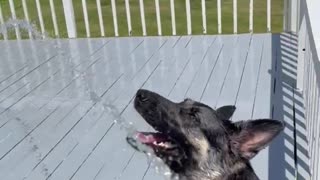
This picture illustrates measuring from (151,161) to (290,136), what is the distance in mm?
1262

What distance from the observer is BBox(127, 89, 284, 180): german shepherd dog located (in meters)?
2.98

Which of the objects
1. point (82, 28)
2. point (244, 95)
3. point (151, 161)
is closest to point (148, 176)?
point (151, 161)

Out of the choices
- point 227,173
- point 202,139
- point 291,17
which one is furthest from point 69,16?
point 227,173

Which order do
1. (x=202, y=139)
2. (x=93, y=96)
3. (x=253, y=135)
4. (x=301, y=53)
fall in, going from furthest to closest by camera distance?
(x=93, y=96) < (x=301, y=53) < (x=202, y=139) < (x=253, y=135)

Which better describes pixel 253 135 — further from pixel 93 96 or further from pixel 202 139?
pixel 93 96

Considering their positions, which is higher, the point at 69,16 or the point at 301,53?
the point at 69,16

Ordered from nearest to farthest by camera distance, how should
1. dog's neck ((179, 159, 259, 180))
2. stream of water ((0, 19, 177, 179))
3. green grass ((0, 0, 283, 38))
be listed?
1. dog's neck ((179, 159, 259, 180))
2. stream of water ((0, 19, 177, 179))
3. green grass ((0, 0, 283, 38))

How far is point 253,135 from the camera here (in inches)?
116

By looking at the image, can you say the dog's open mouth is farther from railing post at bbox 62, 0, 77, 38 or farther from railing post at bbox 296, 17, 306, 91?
railing post at bbox 62, 0, 77, 38

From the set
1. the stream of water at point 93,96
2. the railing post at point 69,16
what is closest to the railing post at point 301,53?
the stream of water at point 93,96

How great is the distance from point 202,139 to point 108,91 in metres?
3.12

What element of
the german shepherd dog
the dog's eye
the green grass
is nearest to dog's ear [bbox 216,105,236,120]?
the german shepherd dog

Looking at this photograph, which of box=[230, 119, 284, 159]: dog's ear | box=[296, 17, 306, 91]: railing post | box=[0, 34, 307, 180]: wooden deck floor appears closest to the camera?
box=[230, 119, 284, 159]: dog's ear

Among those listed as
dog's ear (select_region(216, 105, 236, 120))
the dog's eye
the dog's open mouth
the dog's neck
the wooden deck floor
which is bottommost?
the wooden deck floor
